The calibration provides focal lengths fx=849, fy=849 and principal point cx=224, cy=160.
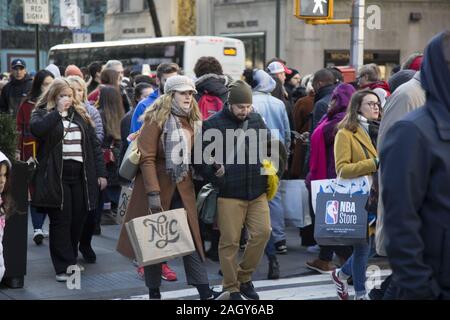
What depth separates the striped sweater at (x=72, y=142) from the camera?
25.8 ft

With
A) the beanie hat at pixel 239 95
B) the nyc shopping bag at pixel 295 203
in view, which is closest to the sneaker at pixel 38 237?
the nyc shopping bag at pixel 295 203

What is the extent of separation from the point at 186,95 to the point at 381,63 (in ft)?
84.5

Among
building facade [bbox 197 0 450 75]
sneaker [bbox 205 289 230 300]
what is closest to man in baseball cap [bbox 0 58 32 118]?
sneaker [bbox 205 289 230 300]

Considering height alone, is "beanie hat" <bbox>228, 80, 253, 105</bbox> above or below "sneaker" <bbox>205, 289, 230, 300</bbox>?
above

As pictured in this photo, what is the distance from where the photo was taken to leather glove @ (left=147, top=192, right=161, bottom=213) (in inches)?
264

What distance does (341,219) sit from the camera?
7.06 m

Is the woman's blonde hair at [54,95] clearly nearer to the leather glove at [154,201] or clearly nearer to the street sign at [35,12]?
the leather glove at [154,201]

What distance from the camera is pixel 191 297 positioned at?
7.34m

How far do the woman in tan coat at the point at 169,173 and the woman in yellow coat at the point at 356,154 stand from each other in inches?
42.5

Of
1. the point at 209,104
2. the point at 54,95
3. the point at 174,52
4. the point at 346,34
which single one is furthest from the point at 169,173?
the point at 346,34

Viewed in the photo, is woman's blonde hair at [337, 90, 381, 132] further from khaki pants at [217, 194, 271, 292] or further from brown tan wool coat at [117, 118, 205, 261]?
brown tan wool coat at [117, 118, 205, 261]

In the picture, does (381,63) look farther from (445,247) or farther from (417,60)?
(445,247)

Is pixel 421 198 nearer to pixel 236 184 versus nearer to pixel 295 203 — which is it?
pixel 236 184

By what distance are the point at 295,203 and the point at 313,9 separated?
6690 mm
